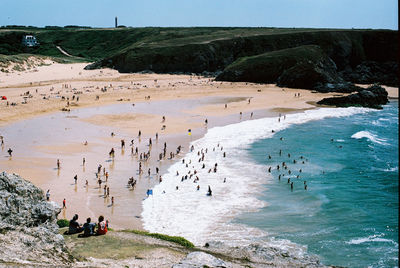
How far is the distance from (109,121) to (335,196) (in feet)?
107

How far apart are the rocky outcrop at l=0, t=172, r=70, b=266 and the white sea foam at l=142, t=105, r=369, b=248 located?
9.63 m

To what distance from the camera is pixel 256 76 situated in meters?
101

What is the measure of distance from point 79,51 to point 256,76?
89637 mm

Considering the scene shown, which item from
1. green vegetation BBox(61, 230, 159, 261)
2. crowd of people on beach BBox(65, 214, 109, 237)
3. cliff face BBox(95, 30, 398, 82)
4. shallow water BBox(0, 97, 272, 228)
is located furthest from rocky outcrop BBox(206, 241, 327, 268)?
cliff face BBox(95, 30, 398, 82)

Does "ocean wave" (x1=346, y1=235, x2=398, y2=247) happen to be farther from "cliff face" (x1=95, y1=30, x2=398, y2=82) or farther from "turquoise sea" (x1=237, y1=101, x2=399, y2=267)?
"cliff face" (x1=95, y1=30, x2=398, y2=82)

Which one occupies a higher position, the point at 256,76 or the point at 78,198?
the point at 256,76

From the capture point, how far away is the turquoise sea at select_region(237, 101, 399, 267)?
22.6 metres

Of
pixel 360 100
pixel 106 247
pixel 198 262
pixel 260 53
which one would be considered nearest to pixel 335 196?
pixel 198 262

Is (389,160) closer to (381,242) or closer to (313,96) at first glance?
(381,242)

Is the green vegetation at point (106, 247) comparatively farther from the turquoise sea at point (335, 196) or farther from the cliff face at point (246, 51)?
the cliff face at point (246, 51)

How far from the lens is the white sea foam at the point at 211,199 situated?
79.3 ft

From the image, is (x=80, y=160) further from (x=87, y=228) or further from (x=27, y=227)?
(x=27, y=227)

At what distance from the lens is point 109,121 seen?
5325 cm

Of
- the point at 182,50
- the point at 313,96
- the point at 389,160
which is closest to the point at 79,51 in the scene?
the point at 182,50
